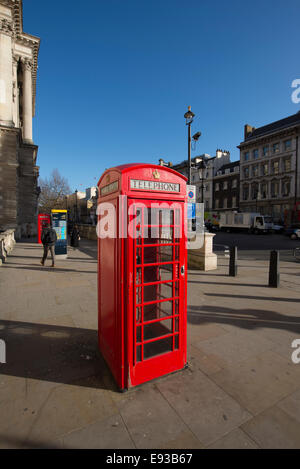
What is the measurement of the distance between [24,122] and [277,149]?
38.0m

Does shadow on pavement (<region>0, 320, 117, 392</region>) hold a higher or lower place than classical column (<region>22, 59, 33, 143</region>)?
lower

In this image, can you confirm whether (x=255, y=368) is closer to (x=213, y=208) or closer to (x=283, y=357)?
(x=283, y=357)

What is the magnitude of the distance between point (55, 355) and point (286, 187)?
1622 inches

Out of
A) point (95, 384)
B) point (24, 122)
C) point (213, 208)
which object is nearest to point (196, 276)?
point (95, 384)

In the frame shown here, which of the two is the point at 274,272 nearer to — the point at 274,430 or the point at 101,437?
the point at 274,430

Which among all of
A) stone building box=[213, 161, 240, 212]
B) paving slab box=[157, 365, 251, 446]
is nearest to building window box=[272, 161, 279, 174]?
stone building box=[213, 161, 240, 212]

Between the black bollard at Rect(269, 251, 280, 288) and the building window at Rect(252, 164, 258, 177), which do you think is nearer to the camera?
the black bollard at Rect(269, 251, 280, 288)

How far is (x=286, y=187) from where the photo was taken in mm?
36438

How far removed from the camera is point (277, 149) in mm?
38000

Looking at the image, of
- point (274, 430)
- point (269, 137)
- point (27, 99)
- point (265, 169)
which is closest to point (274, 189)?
Answer: point (265, 169)

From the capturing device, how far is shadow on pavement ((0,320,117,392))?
284 centimetres

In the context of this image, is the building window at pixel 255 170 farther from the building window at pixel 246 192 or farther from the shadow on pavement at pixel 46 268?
the shadow on pavement at pixel 46 268

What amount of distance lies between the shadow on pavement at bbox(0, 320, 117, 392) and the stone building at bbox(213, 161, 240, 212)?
1798 inches

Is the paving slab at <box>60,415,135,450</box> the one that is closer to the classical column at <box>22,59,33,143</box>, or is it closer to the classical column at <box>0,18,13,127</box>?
the classical column at <box>0,18,13,127</box>
